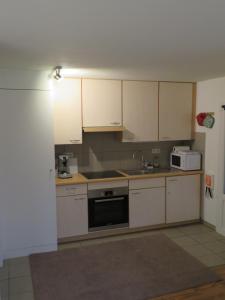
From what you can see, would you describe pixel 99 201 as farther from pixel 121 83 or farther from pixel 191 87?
pixel 191 87

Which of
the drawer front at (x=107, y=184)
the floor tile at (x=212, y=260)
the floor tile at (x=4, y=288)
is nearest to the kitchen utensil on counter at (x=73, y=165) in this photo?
the drawer front at (x=107, y=184)

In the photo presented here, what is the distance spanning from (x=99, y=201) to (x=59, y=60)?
2030 millimetres

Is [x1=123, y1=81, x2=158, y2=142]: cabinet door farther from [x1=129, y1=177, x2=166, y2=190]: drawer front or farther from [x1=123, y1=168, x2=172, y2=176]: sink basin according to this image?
[x1=129, y1=177, x2=166, y2=190]: drawer front

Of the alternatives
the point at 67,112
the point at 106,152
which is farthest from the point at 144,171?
the point at 67,112

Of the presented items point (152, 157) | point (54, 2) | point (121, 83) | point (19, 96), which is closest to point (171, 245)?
point (152, 157)

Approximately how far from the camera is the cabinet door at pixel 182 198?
4.43 metres

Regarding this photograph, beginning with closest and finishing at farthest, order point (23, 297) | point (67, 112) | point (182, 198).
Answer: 1. point (23, 297)
2. point (67, 112)
3. point (182, 198)

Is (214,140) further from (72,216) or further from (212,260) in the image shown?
(72,216)

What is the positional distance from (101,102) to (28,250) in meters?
2.24

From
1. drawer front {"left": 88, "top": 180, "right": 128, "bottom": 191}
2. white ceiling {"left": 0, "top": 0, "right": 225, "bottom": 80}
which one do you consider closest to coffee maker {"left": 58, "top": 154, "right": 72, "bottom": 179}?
drawer front {"left": 88, "top": 180, "right": 128, "bottom": 191}

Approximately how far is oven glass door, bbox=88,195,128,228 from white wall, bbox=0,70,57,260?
0.63 meters

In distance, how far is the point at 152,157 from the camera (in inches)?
193

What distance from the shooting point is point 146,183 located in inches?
168

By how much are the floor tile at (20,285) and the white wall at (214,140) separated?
9.11 ft
